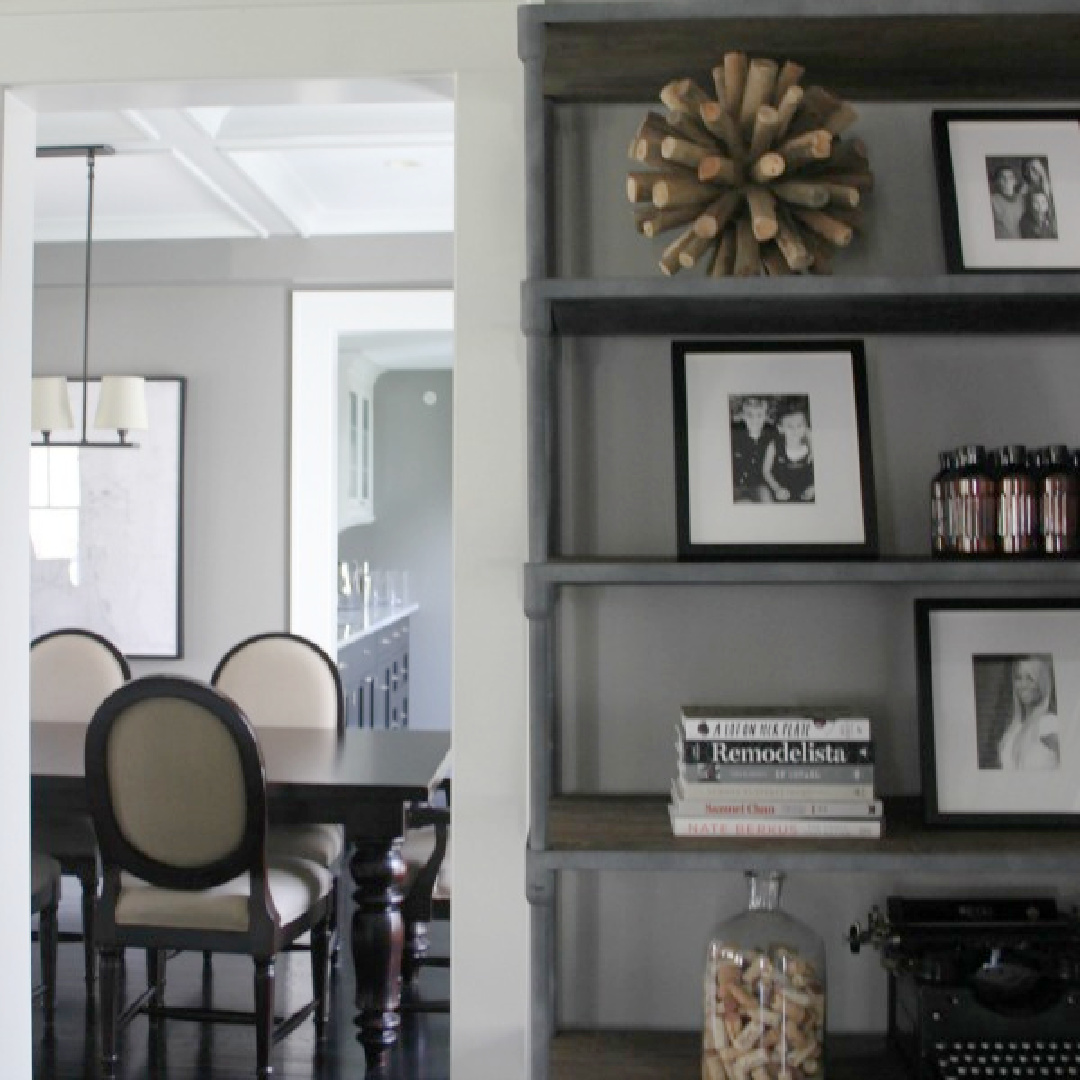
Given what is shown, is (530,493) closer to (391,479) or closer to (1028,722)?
(1028,722)

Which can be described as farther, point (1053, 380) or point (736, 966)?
point (1053, 380)

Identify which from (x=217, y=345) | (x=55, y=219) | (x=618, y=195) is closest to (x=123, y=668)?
(x=217, y=345)

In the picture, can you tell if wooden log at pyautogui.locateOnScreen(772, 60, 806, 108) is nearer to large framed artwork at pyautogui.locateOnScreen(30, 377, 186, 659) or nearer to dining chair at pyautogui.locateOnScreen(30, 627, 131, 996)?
dining chair at pyautogui.locateOnScreen(30, 627, 131, 996)

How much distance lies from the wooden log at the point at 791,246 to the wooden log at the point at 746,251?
1.2 inches

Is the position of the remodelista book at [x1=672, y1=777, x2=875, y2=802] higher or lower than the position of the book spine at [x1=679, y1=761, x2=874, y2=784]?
lower

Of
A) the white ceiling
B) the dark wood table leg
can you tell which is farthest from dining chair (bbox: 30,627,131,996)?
the white ceiling

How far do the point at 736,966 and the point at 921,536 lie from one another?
63cm

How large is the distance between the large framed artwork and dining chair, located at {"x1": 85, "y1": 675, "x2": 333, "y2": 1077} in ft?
7.67

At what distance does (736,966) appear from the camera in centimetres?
158

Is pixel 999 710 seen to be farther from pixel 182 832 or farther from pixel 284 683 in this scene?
pixel 284 683

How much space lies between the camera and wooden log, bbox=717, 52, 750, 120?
1.54m

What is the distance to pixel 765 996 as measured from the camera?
1.56 meters

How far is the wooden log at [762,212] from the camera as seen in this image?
5.05ft

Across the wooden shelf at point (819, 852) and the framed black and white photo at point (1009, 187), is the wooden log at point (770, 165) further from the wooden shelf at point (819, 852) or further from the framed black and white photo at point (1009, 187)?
the wooden shelf at point (819, 852)
